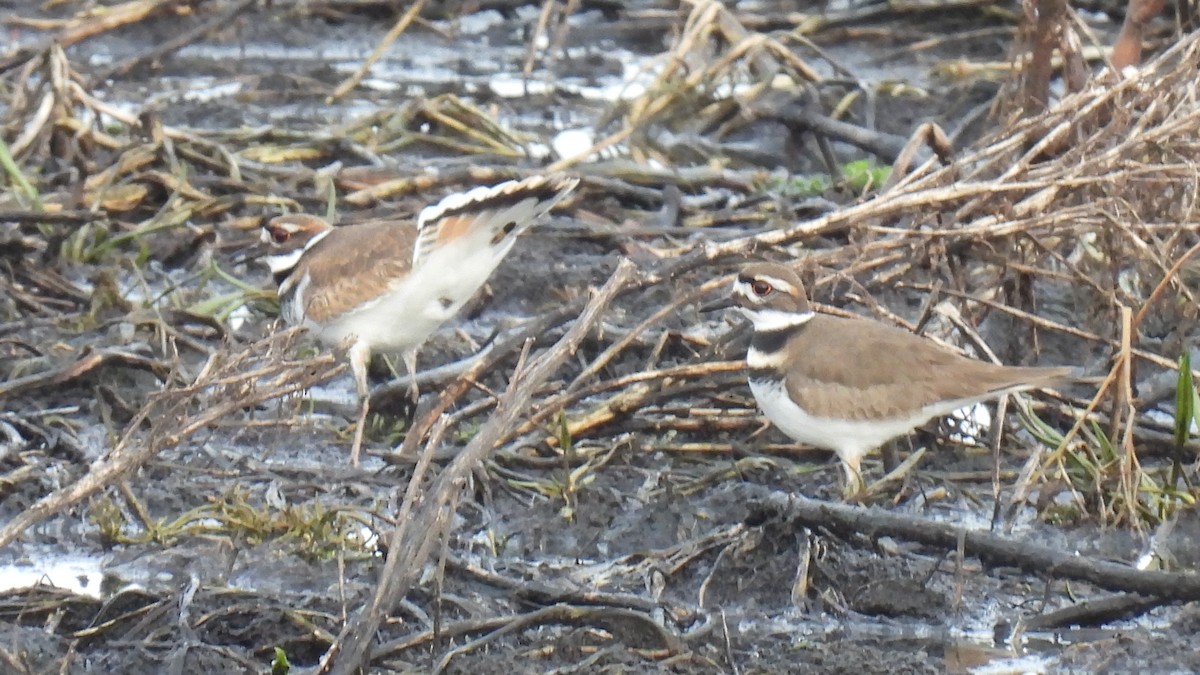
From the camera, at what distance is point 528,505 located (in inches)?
250

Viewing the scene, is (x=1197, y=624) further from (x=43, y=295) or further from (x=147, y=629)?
(x=43, y=295)

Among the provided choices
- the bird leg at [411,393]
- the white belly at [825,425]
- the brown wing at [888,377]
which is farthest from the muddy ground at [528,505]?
the brown wing at [888,377]

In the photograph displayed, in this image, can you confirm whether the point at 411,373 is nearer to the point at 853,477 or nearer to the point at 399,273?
the point at 399,273

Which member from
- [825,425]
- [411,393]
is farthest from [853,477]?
[411,393]

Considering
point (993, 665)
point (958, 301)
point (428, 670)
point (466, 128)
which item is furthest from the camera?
point (466, 128)

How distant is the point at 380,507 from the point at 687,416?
1297 mm

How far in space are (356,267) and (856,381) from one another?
217cm

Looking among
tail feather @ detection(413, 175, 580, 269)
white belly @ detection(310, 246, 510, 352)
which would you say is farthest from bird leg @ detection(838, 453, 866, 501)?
white belly @ detection(310, 246, 510, 352)

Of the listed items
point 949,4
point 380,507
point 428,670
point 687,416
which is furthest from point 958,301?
point 949,4

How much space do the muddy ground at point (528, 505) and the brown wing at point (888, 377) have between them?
1.14 feet

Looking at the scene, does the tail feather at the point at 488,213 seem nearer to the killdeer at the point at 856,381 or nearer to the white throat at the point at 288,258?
the white throat at the point at 288,258

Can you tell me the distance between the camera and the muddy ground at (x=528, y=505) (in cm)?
504

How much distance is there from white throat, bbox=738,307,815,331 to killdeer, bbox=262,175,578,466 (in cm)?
85

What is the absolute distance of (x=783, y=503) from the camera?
551cm
